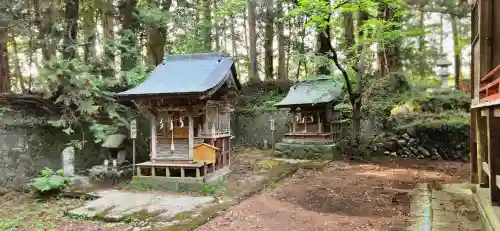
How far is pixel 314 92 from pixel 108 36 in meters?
9.20

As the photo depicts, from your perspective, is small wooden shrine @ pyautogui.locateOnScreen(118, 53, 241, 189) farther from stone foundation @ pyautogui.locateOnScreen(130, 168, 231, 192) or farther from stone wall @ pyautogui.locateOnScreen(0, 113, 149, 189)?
stone wall @ pyautogui.locateOnScreen(0, 113, 149, 189)

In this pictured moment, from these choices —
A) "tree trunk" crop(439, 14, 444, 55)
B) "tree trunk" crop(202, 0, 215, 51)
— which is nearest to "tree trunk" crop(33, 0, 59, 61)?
"tree trunk" crop(202, 0, 215, 51)

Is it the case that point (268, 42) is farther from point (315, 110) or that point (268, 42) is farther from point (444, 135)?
point (444, 135)

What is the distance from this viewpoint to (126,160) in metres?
12.2

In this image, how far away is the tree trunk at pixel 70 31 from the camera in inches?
475

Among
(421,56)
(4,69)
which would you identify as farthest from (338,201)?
(421,56)

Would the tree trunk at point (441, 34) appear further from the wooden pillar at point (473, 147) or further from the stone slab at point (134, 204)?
the stone slab at point (134, 204)

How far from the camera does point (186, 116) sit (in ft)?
33.4

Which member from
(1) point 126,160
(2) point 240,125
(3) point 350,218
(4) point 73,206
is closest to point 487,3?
(3) point 350,218

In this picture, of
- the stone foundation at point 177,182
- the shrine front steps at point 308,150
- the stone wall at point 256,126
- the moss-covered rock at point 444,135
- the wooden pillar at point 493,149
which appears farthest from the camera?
the stone wall at point 256,126

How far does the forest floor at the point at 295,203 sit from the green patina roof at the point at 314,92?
349cm

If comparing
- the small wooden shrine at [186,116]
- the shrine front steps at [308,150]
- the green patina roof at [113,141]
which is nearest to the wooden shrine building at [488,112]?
the small wooden shrine at [186,116]

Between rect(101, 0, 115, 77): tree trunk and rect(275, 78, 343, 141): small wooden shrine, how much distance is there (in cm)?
710

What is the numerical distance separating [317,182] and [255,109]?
1012 cm
